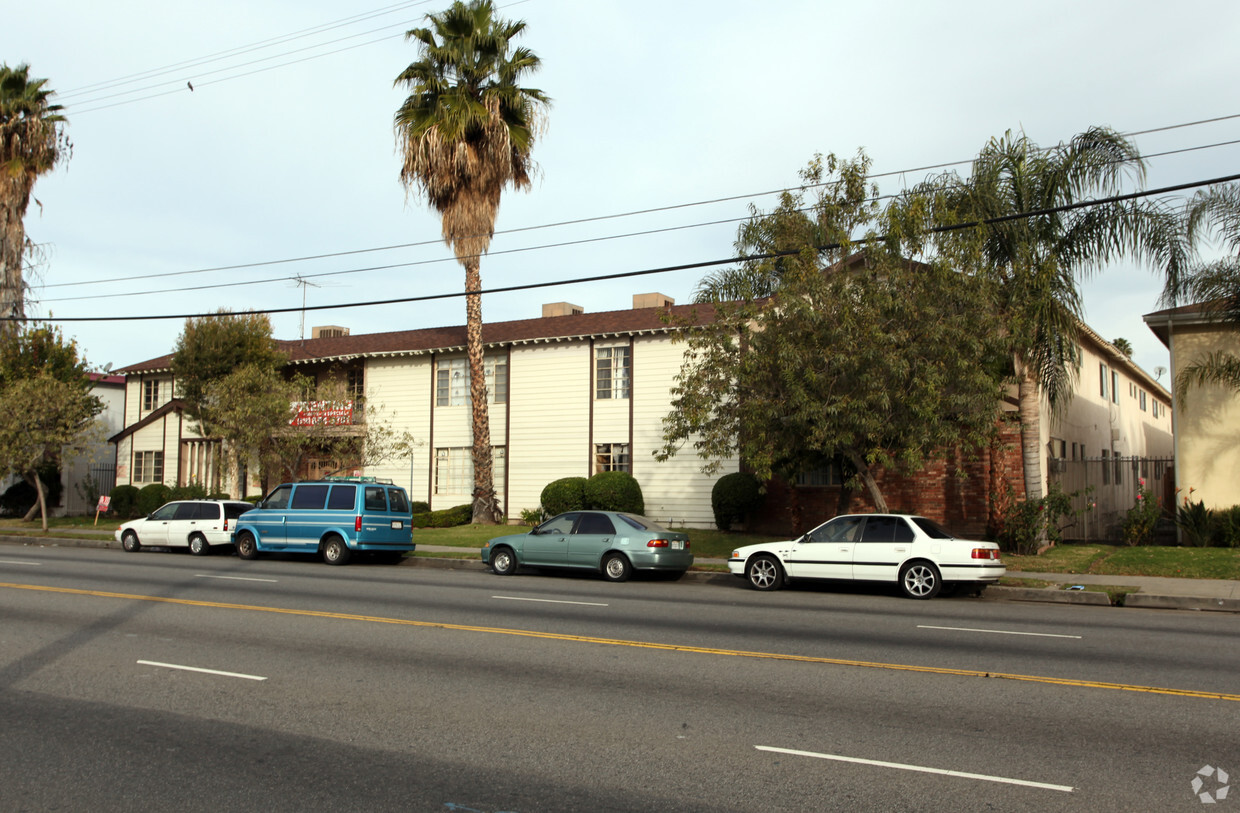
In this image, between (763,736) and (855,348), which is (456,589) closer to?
(855,348)

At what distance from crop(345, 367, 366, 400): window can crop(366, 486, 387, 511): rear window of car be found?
13.2 m

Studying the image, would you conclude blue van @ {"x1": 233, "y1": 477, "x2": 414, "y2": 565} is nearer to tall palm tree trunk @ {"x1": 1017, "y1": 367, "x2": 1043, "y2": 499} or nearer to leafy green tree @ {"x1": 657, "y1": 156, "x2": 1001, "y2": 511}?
leafy green tree @ {"x1": 657, "y1": 156, "x2": 1001, "y2": 511}

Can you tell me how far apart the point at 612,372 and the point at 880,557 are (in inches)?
591

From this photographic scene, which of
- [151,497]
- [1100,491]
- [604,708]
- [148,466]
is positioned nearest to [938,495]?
[1100,491]

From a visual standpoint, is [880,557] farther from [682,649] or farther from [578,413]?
[578,413]

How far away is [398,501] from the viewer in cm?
2242

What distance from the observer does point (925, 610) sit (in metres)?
14.2

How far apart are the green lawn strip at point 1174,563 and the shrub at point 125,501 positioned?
3468cm

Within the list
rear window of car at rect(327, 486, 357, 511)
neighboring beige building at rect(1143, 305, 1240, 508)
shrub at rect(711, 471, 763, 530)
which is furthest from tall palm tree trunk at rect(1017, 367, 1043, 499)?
rear window of car at rect(327, 486, 357, 511)

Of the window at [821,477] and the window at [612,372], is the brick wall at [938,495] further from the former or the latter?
the window at [612,372]

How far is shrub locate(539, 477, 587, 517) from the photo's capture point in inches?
1105

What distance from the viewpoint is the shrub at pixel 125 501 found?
38.2 m

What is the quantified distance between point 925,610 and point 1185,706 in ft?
20.8

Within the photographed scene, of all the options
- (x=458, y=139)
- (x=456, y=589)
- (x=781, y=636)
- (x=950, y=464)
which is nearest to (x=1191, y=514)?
(x=950, y=464)
